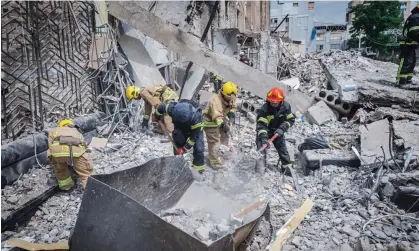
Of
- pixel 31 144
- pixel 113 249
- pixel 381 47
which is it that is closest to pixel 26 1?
pixel 31 144

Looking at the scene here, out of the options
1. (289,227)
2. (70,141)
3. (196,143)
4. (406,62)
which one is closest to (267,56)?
(406,62)

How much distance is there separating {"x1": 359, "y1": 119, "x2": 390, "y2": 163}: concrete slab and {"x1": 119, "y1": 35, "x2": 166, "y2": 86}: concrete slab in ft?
15.9

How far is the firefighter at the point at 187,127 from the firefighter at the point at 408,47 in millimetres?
4813

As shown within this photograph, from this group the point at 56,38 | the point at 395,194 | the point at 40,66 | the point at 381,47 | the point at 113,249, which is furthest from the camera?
the point at 381,47

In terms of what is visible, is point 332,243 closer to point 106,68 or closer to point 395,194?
point 395,194

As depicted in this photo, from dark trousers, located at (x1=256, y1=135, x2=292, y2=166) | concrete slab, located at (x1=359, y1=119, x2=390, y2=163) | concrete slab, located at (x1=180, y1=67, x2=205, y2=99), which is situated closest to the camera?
concrete slab, located at (x1=359, y1=119, x2=390, y2=163)

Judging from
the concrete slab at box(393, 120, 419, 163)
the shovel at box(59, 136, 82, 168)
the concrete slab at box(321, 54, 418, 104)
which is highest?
the concrete slab at box(321, 54, 418, 104)

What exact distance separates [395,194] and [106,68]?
5.84 m

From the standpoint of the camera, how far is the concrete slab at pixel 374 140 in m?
4.80

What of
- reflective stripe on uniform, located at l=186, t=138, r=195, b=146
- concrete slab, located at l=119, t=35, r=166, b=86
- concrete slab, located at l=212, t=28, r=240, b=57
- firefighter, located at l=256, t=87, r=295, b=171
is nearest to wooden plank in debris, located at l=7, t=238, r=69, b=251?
reflective stripe on uniform, located at l=186, t=138, r=195, b=146

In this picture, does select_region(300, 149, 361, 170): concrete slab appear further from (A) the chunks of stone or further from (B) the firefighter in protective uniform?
(B) the firefighter in protective uniform

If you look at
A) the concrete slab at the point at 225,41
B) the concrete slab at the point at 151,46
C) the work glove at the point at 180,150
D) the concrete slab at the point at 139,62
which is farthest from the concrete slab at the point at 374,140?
the concrete slab at the point at 225,41

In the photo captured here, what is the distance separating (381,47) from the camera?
27141 millimetres

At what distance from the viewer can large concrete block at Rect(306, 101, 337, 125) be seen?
7.38 metres
